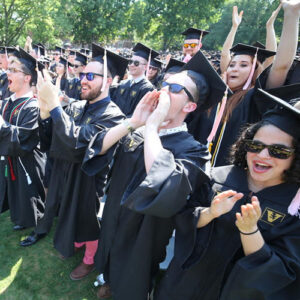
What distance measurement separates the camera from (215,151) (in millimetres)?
2789

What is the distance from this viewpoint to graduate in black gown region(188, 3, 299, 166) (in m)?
2.14

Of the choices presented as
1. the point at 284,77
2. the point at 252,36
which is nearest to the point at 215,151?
the point at 284,77

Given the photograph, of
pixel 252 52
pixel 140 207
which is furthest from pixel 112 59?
pixel 140 207

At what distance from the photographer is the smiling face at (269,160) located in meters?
1.52

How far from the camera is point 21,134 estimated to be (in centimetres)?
282

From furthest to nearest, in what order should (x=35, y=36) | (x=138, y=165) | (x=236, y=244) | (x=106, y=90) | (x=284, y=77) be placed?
(x=35, y=36)
(x=106, y=90)
(x=284, y=77)
(x=138, y=165)
(x=236, y=244)

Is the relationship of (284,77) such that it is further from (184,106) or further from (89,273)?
(89,273)

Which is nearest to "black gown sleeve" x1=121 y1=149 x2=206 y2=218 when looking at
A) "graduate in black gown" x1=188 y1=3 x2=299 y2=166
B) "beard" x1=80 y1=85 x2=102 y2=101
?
"graduate in black gown" x1=188 y1=3 x2=299 y2=166

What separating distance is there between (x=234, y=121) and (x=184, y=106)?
1151 mm

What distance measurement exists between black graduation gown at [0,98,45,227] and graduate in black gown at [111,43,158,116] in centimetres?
271

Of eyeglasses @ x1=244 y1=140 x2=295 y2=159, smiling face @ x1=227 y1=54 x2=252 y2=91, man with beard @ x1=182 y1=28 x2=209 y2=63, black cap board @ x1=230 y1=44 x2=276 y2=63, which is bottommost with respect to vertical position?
eyeglasses @ x1=244 y1=140 x2=295 y2=159

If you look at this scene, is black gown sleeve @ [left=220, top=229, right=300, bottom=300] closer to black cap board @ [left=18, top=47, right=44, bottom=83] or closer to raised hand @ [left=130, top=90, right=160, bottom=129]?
raised hand @ [left=130, top=90, right=160, bottom=129]

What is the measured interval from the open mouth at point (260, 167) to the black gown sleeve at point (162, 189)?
1.65ft

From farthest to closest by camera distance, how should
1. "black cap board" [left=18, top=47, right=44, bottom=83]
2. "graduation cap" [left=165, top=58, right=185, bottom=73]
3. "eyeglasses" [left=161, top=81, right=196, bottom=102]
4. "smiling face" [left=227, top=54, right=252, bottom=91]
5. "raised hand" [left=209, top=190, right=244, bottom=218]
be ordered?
"graduation cap" [left=165, top=58, right=185, bottom=73]
"black cap board" [left=18, top=47, right=44, bottom=83]
"smiling face" [left=227, top=54, right=252, bottom=91]
"eyeglasses" [left=161, top=81, right=196, bottom=102]
"raised hand" [left=209, top=190, right=244, bottom=218]
